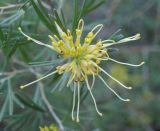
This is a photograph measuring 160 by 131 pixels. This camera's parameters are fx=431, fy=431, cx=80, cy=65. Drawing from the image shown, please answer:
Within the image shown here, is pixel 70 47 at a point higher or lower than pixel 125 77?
higher

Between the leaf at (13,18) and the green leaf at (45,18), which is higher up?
the leaf at (13,18)

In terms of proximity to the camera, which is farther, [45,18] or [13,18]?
[13,18]

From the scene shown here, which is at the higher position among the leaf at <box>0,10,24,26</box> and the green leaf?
the leaf at <box>0,10,24,26</box>

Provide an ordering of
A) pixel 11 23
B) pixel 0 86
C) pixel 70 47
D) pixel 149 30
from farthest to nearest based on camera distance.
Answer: pixel 149 30
pixel 0 86
pixel 11 23
pixel 70 47

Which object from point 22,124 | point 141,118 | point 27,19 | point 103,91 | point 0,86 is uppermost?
point 27,19

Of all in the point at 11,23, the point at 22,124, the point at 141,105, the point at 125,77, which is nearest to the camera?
the point at 11,23

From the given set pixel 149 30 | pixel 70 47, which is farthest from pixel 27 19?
pixel 149 30

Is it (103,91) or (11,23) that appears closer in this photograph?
(11,23)

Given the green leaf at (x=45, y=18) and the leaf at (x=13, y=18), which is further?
the leaf at (x=13, y=18)

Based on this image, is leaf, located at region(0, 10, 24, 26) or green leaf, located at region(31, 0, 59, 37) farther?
leaf, located at region(0, 10, 24, 26)

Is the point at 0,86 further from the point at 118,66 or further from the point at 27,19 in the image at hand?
the point at 118,66
